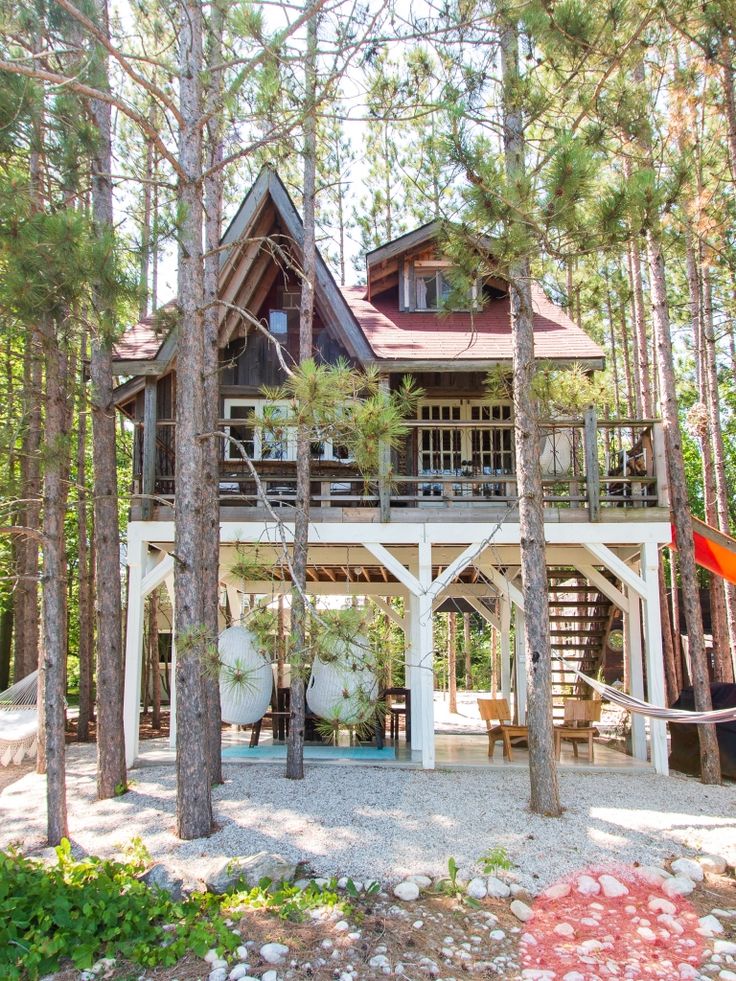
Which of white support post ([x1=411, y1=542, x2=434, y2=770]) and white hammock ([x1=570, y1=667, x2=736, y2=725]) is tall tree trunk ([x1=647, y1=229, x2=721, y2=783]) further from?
white support post ([x1=411, y1=542, x2=434, y2=770])

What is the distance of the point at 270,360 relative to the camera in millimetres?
11711

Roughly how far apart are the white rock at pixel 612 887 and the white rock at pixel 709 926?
22.0 inches

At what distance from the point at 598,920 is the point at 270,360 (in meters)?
8.52

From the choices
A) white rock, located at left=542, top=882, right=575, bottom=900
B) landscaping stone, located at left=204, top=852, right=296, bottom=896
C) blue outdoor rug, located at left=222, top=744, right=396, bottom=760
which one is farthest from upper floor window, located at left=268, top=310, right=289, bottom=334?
white rock, located at left=542, top=882, right=575, bottom=900

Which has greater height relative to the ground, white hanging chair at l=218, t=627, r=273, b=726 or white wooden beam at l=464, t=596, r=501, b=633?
white wooden beam at l=464, t=596, r=501, b=633

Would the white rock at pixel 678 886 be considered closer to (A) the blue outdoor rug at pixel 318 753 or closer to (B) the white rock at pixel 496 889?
(B) the white rock at pixel 496 889

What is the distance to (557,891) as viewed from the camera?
5.62 meters

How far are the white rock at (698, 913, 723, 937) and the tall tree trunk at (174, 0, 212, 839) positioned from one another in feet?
12.4

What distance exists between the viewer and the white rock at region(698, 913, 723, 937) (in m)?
5.12

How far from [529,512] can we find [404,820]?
3027mm

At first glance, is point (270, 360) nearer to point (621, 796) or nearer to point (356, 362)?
point (356, 362)

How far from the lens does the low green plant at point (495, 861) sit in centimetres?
589

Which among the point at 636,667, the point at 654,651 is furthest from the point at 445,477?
the point at 636,667

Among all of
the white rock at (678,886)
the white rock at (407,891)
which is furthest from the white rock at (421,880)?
the white rock at (678,886)
